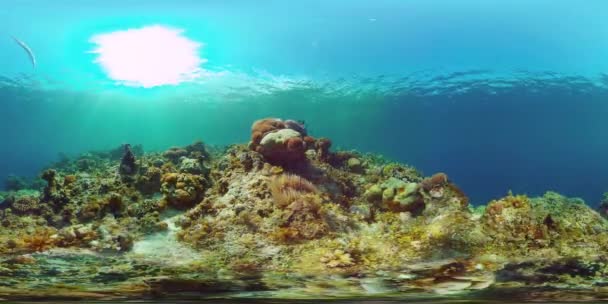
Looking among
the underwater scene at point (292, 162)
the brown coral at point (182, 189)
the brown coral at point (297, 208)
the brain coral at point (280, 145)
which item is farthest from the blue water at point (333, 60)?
the brown coral at point (297, 208)

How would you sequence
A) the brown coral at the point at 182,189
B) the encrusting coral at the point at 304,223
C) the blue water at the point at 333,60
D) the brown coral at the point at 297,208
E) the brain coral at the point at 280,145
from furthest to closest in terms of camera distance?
1. the blue water at the point at 333,60
2. the brain coral at the point at 280,145
3. the brown coral at the point at 182,189
4. the brown coral at the point at 297,208
5. the encrusting coral at the point at 304,223

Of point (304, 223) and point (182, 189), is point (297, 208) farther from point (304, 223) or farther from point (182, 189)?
point (182, 189)

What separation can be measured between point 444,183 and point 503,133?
35.9 metres

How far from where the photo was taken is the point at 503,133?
1646 inches

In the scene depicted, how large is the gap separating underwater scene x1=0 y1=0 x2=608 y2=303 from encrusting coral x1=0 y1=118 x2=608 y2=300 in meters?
0.04

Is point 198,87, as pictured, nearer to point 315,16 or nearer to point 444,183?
point 315,16

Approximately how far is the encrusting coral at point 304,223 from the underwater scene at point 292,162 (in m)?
0.04

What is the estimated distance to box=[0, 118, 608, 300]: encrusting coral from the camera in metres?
7.02

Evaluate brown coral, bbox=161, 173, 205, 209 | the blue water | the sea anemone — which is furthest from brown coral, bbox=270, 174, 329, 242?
the blue water

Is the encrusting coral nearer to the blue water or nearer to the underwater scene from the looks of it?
the underwater scene

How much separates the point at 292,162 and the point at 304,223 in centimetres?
243

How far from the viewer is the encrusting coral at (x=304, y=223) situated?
702cm

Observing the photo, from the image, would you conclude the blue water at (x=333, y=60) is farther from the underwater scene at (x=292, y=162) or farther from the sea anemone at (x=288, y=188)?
the sea anemone at (x=288, y=188)

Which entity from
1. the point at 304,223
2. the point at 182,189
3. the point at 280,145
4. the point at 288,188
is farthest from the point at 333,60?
→ the point at 304,223
